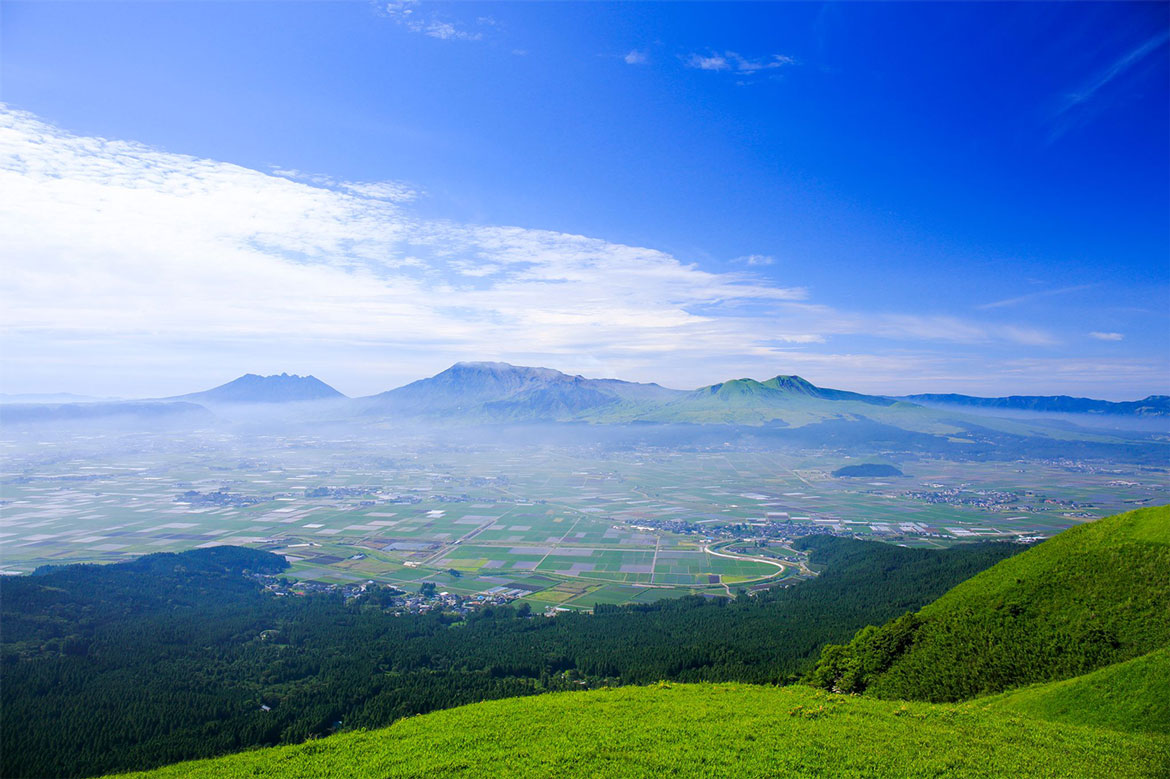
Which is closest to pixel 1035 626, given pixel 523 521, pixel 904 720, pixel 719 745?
pixel 904 720

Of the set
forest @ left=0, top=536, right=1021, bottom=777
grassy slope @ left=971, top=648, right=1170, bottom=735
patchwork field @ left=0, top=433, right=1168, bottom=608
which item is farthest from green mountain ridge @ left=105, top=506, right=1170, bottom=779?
patchwork field @ left=0, top=433, right=1168, bottom=608

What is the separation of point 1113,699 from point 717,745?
54.6ft

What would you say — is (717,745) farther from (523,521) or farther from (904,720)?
(523,521)

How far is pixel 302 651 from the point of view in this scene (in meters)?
59.6

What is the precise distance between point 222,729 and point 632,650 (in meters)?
34.2

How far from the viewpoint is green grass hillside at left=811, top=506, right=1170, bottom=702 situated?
29.7 meters

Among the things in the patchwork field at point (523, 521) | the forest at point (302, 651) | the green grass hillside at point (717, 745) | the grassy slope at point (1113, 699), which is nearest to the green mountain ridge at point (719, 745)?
the green grass hillside at point (717, 745)

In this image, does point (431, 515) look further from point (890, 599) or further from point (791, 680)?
point (791, 680)

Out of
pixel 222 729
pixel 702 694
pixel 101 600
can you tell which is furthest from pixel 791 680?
pixel 101 600

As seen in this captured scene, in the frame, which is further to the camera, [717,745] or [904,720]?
[904,720]

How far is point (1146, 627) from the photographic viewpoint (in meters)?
29.2

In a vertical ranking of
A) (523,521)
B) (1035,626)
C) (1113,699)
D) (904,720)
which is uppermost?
(1113,699)

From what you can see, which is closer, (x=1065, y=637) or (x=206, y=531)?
(x=1065, y=637)

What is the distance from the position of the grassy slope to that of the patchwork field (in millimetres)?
57979
